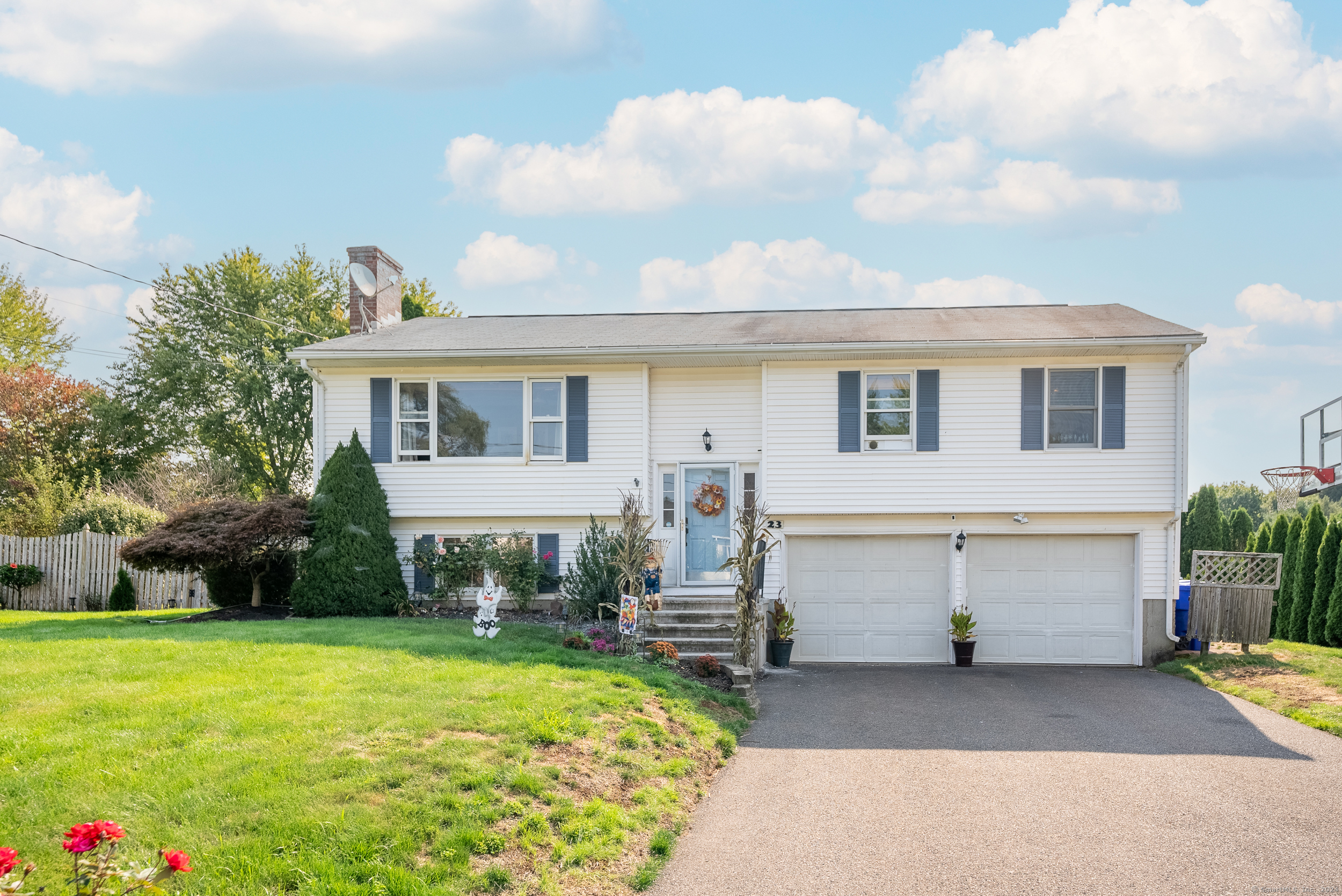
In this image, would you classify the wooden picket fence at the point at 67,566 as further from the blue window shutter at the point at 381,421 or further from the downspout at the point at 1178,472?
the downspout at the point at 1178,472

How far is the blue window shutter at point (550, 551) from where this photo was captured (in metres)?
15.0

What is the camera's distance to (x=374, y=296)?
1789cm

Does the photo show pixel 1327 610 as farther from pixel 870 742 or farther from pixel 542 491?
pixel 542 491

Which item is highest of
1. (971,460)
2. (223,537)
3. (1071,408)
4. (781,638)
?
(1071,408)

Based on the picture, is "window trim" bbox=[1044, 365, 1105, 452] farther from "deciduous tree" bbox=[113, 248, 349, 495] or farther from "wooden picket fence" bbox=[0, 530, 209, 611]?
"deciduous tree" bbox=[113, 248, 349, 495]

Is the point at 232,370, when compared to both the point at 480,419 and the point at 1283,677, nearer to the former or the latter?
the point at 480,419

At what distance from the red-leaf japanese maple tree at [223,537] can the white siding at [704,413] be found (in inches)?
238

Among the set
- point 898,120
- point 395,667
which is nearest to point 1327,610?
point 898,120

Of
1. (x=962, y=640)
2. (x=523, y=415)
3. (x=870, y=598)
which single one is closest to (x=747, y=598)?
(x=870, y=598)

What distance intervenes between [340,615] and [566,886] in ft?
32.3

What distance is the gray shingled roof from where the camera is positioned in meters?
14.6

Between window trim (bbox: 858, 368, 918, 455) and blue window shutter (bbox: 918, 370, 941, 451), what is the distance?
0.06 metres

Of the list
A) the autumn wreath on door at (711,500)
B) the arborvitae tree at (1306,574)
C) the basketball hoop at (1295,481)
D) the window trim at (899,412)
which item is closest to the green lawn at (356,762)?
the autumn wreath on door at (711,500)

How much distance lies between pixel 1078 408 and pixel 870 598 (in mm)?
4551
